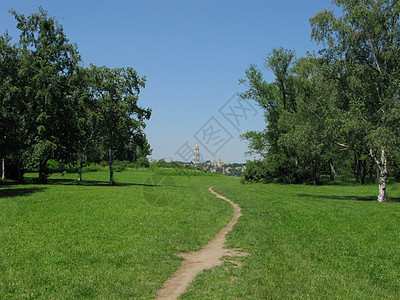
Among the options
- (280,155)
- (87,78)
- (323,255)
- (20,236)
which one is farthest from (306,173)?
(20,236)

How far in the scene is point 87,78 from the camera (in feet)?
119

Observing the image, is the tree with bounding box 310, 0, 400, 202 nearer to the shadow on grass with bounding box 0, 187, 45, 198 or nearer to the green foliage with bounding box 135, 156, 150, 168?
the shadow on grass with bounding box 0, 187, 45, 198

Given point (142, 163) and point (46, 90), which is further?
point (142, 163)

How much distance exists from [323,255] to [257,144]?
41.9m

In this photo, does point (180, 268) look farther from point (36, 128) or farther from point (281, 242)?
point (36, 128)

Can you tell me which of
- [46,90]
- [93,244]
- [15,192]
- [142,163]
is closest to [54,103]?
[46,90]

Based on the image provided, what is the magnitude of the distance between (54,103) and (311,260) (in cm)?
3061

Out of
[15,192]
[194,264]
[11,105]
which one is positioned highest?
[11,105]

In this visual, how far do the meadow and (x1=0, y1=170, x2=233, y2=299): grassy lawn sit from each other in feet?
0.10

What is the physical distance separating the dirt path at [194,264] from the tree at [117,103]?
25.4 meters

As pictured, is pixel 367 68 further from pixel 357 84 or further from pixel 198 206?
pixel 198 206

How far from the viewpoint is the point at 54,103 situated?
1320 inches

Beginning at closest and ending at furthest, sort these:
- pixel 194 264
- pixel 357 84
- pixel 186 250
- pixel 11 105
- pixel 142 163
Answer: pixel 194 264 < pixel 186 250 < pixel 357 84 < pixel 11 105 < pixel 142 163

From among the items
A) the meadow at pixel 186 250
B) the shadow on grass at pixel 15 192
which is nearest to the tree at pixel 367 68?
the meadow at pixel 186 250
